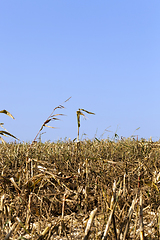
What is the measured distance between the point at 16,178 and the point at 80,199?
71cm

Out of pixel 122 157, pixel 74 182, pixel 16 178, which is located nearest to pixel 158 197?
pixel 74 182

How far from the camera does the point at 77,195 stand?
2.22 meters

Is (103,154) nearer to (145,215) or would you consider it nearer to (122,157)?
(122,157)

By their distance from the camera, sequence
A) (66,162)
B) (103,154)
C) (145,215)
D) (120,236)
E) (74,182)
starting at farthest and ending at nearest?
(103,154), (66,162), (74,182), (145,215), (120,236)

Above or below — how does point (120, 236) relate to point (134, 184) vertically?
below

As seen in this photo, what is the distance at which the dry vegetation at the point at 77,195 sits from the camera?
1725 mm

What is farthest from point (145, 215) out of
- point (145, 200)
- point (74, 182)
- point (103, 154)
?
point (103, 154)

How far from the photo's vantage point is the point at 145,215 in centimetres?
219

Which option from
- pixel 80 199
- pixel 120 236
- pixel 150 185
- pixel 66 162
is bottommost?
pixel 120 236

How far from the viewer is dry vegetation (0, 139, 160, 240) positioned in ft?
5.66

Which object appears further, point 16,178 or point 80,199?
point 16,178

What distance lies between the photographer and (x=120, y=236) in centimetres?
152

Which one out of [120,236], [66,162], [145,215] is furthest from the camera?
[66,162]

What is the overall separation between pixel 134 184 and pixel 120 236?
3.38ft
